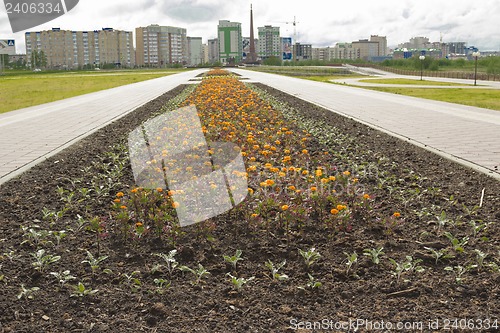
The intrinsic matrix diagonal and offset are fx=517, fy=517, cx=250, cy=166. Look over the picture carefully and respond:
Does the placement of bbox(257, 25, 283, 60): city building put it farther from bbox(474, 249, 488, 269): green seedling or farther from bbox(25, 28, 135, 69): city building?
bbox(474, 249, 488, 269): green seedling

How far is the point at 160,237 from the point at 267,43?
166626 millimetres

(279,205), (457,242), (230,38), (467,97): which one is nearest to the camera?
(457,242)

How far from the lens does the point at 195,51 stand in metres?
156

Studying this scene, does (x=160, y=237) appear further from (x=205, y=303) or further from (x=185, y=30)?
(x=185, y=30)

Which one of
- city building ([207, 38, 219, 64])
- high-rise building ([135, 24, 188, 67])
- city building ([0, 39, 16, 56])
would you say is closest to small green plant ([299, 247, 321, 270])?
city building ([0, 39, 16, 56])

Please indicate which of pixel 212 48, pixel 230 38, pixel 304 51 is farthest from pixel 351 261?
pixel 212 48

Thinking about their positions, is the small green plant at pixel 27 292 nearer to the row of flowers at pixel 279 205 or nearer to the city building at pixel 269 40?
the row of flowers at pixel 279 205

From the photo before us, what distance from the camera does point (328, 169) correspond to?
5090 millimetres

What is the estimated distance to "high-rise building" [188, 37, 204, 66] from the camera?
151750mm

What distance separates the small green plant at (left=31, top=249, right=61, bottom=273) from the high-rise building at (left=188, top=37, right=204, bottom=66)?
150405 mm

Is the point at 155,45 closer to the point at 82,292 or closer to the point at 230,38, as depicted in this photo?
the point at 230,38

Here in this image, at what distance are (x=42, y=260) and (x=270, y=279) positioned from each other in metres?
1.29

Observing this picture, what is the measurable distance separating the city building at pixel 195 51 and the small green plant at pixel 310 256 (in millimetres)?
149460

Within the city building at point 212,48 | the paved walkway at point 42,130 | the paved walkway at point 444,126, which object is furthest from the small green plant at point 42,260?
the city building at point 212,48
